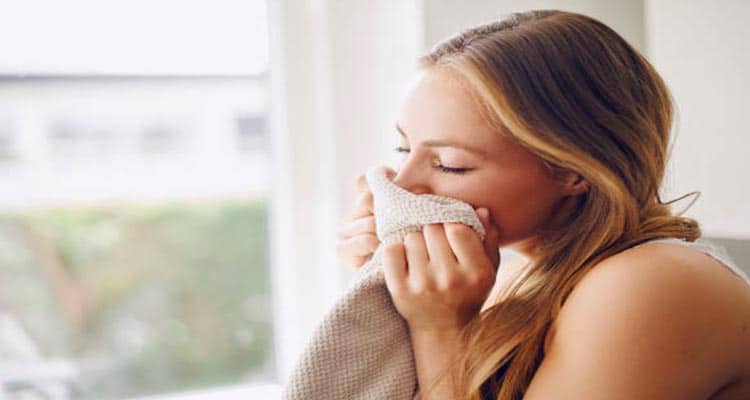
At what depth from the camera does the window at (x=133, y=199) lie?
1.41 m

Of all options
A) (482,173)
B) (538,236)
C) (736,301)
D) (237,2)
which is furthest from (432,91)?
(237,2)

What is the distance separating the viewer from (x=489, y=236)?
37.5 inches

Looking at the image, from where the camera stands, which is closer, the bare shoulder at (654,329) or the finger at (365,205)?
the bare shoulder at (654,329)

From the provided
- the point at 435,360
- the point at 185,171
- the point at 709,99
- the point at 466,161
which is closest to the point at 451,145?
the point at 466,161

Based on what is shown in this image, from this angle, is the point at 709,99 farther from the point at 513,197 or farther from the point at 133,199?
the point at 133,199

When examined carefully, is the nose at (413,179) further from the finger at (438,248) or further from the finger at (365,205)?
the finger at (365,205)

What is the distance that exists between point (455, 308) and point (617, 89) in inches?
11.8

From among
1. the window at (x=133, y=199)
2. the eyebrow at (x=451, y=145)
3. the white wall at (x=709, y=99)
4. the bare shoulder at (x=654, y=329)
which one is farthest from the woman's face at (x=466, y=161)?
the window at (x=133, y=199)

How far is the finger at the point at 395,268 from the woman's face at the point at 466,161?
81mm

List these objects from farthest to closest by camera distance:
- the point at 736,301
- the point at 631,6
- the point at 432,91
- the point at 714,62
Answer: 1. the point at 631,6
2. the point at 714,62
3. the point at 432,91
4. the point at 736,301

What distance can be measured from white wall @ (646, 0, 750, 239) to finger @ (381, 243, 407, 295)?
46cm

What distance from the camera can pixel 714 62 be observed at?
109cm

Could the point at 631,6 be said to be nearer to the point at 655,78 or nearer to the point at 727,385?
the point at 655,78

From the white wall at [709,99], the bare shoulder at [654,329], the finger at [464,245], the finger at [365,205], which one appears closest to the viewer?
the bare shoulder at [654,329]
